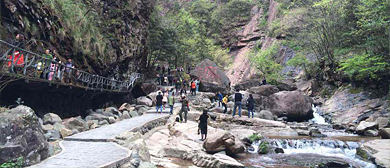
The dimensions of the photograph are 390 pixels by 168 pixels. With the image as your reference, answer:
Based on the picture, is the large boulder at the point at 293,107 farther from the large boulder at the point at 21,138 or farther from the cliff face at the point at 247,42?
the cliff face at the point at 247,42

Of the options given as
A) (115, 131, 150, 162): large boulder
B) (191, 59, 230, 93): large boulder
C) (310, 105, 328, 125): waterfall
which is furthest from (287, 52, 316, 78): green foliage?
(115, 131, 150, 162): large boulder

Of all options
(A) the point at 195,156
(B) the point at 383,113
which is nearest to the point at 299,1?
(B) the point at 383,113

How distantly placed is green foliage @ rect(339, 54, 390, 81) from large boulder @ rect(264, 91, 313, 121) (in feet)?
12.9

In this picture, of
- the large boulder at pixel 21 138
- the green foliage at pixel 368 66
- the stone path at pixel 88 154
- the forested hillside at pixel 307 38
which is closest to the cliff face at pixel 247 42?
the forested hillside at pixel 307 38

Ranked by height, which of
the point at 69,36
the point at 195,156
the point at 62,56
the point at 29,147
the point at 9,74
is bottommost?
the point at 195,156

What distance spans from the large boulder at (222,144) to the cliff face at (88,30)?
7933mm

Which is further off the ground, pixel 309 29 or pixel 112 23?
pixel 309 29

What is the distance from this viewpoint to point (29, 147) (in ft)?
20.1

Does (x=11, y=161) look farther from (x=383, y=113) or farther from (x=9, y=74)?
(x=383, y=113)

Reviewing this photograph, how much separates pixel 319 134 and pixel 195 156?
8.70 meters

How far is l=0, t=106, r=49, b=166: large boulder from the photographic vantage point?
581 cm

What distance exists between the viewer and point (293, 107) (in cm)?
2106

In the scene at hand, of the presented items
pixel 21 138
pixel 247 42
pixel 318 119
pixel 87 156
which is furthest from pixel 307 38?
pixel 21 138

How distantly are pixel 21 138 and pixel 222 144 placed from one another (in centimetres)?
687
